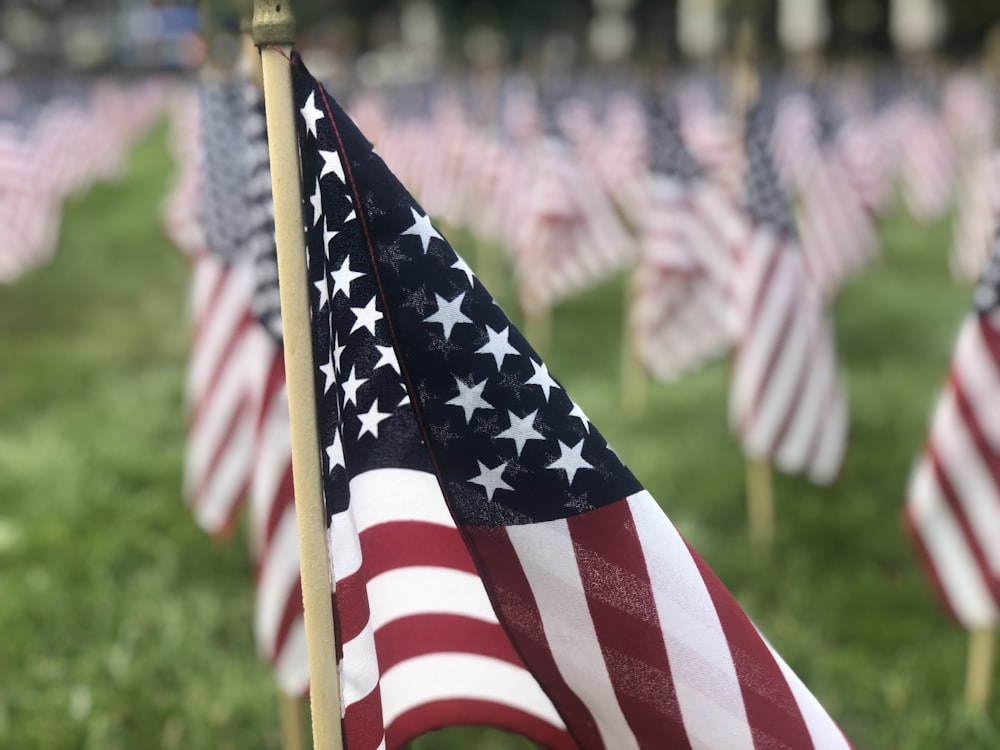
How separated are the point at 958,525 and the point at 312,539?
2.49 meters

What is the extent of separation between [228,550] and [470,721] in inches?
142

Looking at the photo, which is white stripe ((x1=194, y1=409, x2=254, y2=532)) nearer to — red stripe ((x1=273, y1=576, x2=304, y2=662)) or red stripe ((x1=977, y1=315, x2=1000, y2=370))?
red stripe ((x1=273, y1=576, x2=304, y2=662))

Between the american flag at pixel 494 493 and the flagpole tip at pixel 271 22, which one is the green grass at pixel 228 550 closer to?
the american flag at pixel 494 493

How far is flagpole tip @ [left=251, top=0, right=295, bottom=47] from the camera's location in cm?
163

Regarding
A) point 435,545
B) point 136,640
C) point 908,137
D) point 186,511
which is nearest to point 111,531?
point 186,511

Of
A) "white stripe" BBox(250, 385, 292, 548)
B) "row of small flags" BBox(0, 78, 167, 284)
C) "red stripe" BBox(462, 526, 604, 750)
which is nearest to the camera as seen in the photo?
"red stripe" BBox(462, 526, 604, 750)

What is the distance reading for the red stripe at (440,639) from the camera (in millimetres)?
2217

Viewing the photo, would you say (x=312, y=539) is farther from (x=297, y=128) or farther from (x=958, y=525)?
(x=958, y=525)

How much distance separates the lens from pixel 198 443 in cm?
438

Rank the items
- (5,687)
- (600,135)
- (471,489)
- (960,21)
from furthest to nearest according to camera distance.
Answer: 1. (960,21)
2. (600,135)
3. (5,687)
4. (471,489)

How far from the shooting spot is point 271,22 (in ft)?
5.34

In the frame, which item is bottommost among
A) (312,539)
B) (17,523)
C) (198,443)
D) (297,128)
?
(17,523)

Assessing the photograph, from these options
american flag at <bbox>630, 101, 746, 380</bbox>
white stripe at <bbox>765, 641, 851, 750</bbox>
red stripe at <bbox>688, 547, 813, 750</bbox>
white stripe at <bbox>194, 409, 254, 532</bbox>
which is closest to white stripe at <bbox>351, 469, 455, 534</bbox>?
red stripe at <bbox>688, 547, 813, 750</bbox>

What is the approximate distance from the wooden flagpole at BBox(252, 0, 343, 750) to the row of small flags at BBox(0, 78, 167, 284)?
33.9 ft
